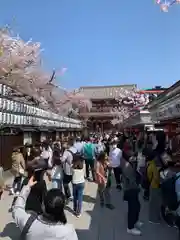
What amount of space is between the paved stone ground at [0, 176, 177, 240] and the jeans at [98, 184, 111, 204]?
0.24m

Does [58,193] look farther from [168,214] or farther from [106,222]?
[106,222]

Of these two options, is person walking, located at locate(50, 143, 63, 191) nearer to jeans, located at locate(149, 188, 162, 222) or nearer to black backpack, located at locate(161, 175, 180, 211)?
jeans, located at locate(149, 188, 162, 222)

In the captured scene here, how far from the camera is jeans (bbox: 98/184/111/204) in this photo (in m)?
7.57

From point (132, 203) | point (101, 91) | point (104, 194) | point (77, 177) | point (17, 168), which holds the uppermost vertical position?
point (101, 91)

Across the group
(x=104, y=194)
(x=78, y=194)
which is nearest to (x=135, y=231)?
(x=78, y=194)

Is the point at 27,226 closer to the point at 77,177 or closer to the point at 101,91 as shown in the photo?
the point at 77,177

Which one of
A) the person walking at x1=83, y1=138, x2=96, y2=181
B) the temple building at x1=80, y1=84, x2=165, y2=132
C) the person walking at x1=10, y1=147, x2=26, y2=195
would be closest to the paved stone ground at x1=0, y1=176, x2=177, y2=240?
the person walking at x1=10, y1=147, x2=26, y2=195

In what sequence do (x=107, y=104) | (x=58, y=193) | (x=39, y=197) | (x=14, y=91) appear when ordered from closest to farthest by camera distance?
(x=58, y=193)
(x=39, y=197)
(x=14, y=91)
(x=107, y=104)

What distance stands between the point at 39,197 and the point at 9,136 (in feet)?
30.7

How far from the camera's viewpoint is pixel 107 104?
67875mm

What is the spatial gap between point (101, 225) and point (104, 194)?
59.9 inches

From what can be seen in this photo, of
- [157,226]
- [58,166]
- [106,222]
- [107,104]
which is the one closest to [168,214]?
[157,226]

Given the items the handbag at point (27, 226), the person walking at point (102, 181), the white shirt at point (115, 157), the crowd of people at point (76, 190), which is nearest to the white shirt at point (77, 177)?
the crowd of people at point (76, 190)

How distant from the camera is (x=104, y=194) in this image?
25.5 feet
